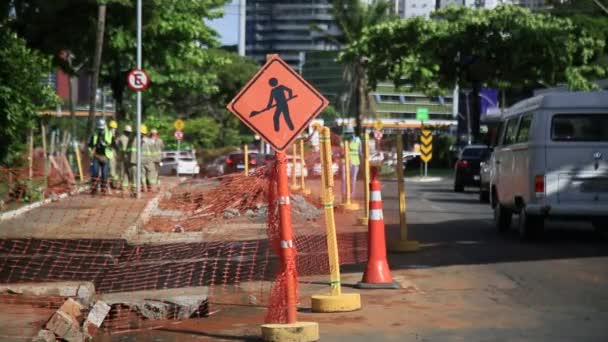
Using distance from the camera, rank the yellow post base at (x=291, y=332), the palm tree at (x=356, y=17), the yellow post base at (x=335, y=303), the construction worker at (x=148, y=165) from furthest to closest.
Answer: the palm tree at (x=356, y=17) → the construction worker at (x=148, y=165) → the yellow post base at (x=335, y=303) → the yellow post base at (x=291, y=332)

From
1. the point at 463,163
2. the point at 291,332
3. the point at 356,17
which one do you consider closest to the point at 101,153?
the point at 463,163

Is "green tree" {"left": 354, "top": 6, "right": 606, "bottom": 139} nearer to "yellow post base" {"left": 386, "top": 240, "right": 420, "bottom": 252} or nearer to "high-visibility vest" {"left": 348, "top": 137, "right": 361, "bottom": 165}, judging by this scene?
"high-visibility vest" {"left": 348, "top": 137, "right": 361, "bottom": 165}

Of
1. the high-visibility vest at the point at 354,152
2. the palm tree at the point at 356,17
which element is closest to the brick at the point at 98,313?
the high-visibility vest at the point at 354,152

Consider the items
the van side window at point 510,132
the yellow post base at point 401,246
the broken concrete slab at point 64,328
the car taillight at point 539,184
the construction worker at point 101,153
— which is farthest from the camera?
the construction worker at point 101,153

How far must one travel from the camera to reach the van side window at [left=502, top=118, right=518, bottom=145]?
1778cm

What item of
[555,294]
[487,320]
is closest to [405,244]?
[555,294]

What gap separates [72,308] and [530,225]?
8075 mm

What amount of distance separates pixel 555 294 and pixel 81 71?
29792 millimetres

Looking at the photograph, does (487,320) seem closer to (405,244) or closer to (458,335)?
(458,335)

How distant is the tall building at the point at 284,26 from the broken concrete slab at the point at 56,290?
5368 cm

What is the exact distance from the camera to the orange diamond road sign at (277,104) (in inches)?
363

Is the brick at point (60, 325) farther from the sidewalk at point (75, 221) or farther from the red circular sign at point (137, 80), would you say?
the red circular sign at point (137, 80)

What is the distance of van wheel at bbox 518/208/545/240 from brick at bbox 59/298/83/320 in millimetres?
7645

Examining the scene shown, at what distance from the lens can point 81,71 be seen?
38.9 meters
